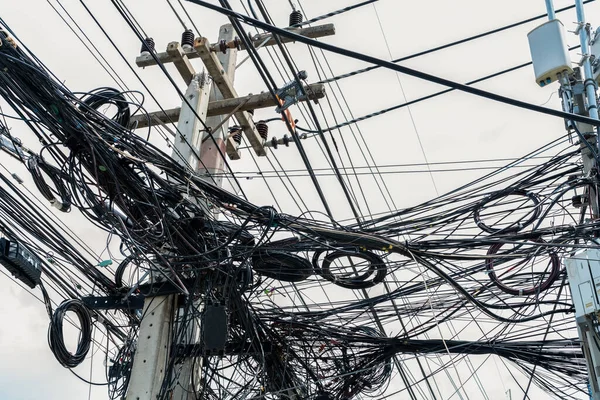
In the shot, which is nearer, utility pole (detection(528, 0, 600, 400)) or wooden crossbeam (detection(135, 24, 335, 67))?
utility pole (detection(528, 0, 600, 400))

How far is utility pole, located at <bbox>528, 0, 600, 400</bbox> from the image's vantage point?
383 centimetres

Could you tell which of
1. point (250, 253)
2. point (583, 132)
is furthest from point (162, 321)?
point (583, 132)

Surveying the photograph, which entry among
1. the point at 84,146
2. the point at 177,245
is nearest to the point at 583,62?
the point at 177,245

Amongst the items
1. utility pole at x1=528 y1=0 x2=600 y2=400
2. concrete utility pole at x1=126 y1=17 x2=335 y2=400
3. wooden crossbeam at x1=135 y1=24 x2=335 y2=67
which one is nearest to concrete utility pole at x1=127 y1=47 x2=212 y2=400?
concrete utility pole at x1=126 y1=17 x2=335 y2=400

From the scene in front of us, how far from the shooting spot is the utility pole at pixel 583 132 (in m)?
3.83

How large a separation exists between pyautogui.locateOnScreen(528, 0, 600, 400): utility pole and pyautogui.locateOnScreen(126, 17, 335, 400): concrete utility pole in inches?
72.6

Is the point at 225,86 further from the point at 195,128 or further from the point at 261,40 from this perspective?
the point at 195,128

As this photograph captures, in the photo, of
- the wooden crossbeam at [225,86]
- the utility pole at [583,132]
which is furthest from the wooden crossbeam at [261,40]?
the utility pole at [583,132]

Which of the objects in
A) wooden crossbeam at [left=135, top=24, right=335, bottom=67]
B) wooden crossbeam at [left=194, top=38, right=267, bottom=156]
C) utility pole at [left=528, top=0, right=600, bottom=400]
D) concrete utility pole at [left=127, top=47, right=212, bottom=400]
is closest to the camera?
utility pole at [left=528, top=0, right=600, bottom=400]

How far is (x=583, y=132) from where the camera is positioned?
174 inches

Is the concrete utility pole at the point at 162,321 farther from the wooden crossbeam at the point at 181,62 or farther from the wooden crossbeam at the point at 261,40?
the wooden crossbeam at the point at 261,40

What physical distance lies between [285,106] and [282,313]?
74.7 inches

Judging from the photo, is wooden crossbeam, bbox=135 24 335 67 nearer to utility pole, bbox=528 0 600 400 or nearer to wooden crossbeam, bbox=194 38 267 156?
wooden crossbeam, bbox=194 38 267 156

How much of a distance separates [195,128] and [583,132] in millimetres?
3139
